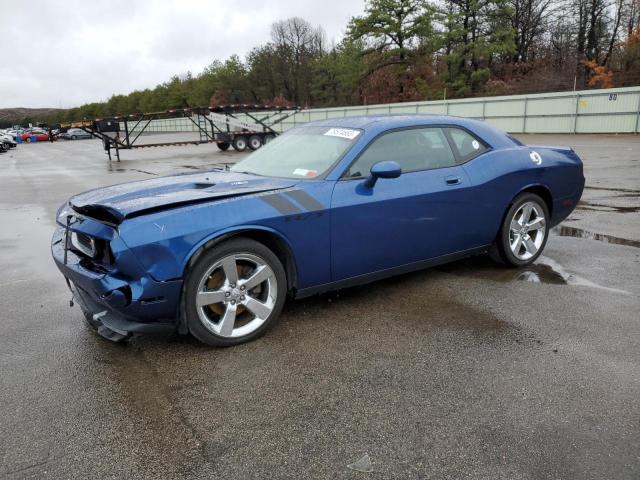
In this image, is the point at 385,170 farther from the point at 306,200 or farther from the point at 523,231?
the point at 523,231

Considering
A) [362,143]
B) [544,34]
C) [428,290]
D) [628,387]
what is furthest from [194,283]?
[544,34]

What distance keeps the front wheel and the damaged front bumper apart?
3106 millimetres

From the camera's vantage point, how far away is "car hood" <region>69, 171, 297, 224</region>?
3100 mm

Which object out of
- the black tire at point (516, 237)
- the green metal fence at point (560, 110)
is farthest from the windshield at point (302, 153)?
the green metal fence at point (560, 110)

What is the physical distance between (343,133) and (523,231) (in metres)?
2.06

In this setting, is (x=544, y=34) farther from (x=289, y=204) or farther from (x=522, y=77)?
(x=289, y=204)

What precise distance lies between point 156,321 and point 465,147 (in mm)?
3026

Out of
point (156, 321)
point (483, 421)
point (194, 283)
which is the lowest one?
point (483, 421)

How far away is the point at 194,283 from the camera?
308cm

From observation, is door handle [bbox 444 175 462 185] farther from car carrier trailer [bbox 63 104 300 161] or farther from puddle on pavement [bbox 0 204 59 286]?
car carrier trailer [bbox 63 104 300 161]

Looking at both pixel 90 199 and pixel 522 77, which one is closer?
pixel 90 199

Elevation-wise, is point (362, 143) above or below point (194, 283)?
above

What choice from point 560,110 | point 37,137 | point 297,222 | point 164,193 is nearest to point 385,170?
point 297,222

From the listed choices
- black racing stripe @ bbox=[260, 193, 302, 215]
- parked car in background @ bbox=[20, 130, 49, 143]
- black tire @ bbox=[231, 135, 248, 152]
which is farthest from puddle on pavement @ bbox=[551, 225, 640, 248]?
parked car in background @ bbox=[20, 130, 49, 143]
